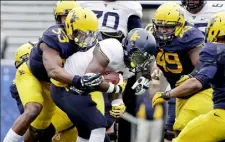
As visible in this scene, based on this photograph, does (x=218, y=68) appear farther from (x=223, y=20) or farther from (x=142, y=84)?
(x=142, y=84)

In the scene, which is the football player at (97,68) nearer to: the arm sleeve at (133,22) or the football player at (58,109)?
the football player at (58,109)

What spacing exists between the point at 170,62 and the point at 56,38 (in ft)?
4.19

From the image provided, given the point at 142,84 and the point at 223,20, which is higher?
the point at 223,20

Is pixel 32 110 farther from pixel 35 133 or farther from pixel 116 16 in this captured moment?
pixel 116 16

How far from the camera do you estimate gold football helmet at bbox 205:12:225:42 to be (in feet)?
22.6

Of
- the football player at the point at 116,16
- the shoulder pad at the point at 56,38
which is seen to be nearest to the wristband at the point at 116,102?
the shoulder pad at the point at 56,38

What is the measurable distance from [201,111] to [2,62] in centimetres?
395

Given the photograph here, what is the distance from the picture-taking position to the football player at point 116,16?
9.08 meters

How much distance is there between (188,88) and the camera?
7016mm

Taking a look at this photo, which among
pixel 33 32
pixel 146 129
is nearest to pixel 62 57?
pixel 146 129

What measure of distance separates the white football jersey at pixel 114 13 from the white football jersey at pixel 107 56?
5.25ft

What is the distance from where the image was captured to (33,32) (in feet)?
44.5

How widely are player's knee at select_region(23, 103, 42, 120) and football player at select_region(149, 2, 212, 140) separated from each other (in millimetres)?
1229

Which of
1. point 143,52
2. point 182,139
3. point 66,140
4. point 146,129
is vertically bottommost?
point 146,129
